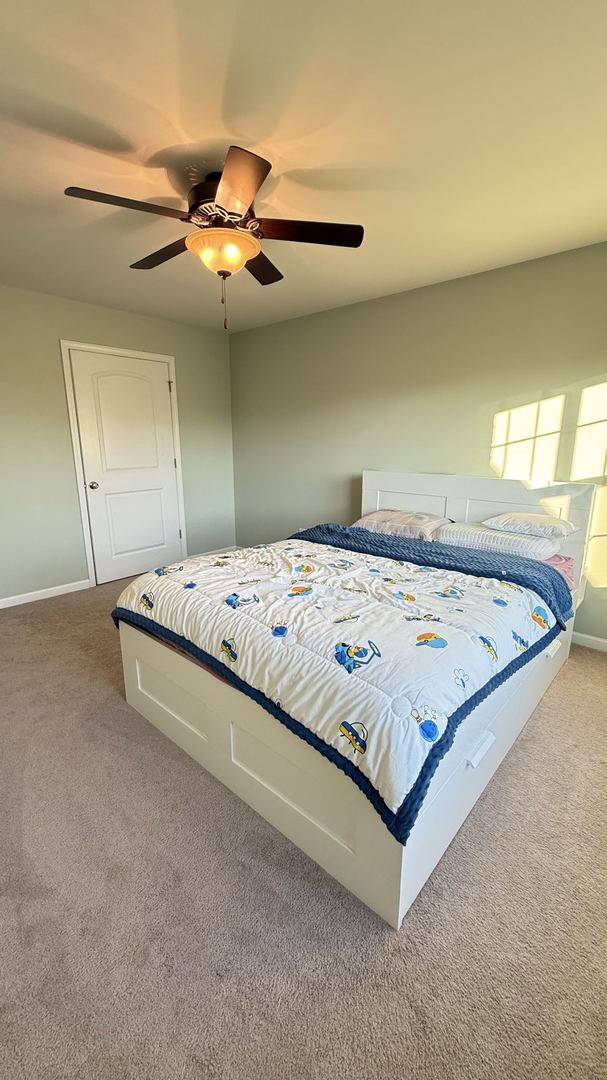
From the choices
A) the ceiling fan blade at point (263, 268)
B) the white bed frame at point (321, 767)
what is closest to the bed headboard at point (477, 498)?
the white bed frame at point (321, 767)

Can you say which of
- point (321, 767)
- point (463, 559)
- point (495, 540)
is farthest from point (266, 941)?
point (495, 540)

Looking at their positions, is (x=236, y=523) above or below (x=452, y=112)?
below

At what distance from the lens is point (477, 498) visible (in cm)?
321

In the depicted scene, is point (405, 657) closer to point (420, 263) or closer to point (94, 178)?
point (94, 178)

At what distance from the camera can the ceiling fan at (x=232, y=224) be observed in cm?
158

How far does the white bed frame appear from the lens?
1.31 meters

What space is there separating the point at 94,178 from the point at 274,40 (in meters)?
1.07

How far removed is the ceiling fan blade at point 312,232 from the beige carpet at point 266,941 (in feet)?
7.31

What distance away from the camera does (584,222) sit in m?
2.38

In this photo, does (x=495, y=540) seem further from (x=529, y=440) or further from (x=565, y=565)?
(x=529, y=440)

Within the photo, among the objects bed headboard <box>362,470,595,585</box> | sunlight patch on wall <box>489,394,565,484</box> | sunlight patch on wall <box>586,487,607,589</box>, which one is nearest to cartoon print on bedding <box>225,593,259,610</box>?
bed headboard <box>362,470,595,585</box>

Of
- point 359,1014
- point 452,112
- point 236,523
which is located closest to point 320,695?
point 359,1014

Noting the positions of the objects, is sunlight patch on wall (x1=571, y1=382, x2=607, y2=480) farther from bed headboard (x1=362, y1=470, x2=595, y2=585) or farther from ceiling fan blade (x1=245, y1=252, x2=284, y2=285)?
ceiling fan blade (x1=245, y1=252, x2=284, y2=285)

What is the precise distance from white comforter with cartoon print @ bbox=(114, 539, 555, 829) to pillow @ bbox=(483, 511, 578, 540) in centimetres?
81
